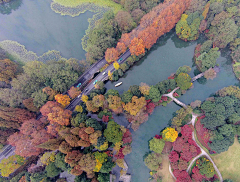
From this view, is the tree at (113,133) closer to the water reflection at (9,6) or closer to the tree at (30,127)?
the tree at (30,127)

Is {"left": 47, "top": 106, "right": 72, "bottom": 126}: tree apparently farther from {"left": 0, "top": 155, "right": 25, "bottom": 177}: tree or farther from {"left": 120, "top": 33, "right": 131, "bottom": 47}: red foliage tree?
{"left": 120, "top": 33, "right": 131, "bottom": 47}: red foliage tree

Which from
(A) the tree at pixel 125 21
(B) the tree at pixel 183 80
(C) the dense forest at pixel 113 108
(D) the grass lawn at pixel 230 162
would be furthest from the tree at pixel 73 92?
(D) the grass lawn at pixel 230 162

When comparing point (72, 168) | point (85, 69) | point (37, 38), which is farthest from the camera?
point (37, 38)

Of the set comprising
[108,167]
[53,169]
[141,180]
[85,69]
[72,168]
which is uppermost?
[85,69]

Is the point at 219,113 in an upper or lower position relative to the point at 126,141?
lower

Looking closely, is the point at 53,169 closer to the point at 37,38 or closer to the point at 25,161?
the point at 25,161

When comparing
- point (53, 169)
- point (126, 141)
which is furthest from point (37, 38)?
point (126, 141)

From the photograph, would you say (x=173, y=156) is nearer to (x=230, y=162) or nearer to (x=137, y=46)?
(x=230, y=162)
